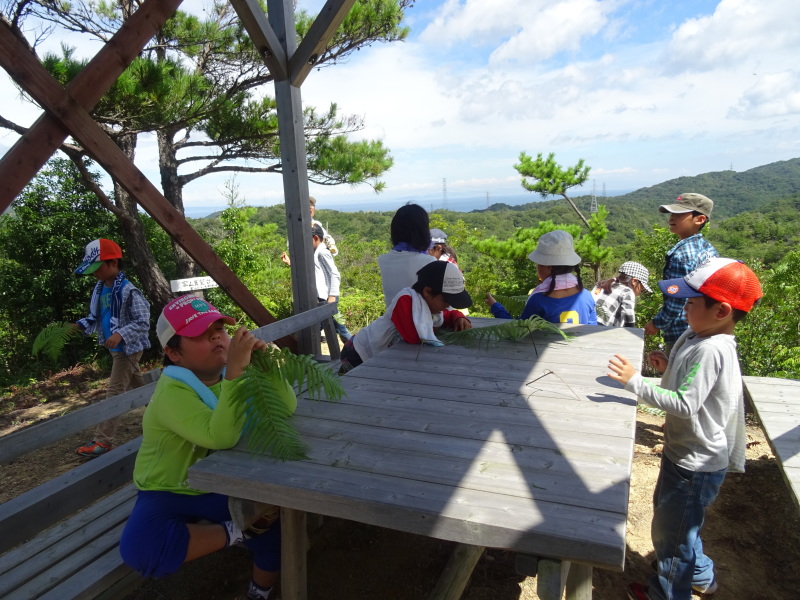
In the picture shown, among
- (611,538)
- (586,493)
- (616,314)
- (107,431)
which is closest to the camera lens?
(611,538)

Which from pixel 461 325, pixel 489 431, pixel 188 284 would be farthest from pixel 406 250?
pixel 489 431

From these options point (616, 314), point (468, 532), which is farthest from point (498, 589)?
point (616, 314)

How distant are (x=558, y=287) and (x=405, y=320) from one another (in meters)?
1.06

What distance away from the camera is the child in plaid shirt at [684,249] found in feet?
11.1

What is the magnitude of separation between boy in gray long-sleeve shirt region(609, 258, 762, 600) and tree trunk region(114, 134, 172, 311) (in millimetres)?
7079

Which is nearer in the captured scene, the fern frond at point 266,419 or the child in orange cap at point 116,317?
the fern frond at point 266,419

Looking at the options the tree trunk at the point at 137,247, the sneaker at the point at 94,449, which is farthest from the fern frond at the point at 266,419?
the tree trunk at the point at 137,247

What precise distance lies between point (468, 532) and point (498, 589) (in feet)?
4.83

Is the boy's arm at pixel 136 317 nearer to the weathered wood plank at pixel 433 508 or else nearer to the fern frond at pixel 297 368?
the fern frond at pixel 297 368

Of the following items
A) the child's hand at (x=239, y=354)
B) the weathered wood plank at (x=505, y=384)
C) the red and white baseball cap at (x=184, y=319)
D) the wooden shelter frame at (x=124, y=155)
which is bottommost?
the weathered wood plank at (x=505, y=384)

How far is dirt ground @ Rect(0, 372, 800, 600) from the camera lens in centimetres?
246

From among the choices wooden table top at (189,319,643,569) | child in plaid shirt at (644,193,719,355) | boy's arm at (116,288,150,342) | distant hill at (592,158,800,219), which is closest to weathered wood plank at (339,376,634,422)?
wooden table top at (189,319,643,569)

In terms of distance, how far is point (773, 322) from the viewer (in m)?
4.82

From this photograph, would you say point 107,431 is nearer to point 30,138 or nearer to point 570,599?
point 30,138
